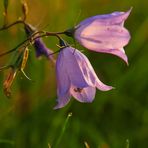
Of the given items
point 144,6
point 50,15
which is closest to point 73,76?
point 50,15

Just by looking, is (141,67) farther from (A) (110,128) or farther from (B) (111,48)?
(B) (111,48)

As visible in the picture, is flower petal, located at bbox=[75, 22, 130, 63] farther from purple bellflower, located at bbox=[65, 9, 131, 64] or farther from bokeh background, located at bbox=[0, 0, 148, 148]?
bokeh background, located at bbox=[0, 0, 148, 148]

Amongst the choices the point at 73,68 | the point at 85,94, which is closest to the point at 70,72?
the point at 73,68

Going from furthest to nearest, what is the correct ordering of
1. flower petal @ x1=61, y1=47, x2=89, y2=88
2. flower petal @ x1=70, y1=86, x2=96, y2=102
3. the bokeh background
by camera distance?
the bokeh background
flower petal @ x1=70, y1=86, x2=96, y2=102
flower petal @ x1=61, y1=47, x2=89, y2=88

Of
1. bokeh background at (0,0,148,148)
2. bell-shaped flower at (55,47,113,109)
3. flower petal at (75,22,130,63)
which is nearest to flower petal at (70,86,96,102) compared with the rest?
bell-shaped flower at (55,47,113,109)

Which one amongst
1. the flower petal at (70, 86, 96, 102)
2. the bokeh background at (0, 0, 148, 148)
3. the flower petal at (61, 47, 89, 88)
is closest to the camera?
the flower petal at (61, 47, 89, 88)

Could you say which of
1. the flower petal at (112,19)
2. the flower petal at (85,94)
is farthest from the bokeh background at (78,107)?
the flower petal at (112,19)
